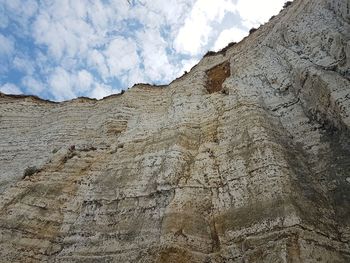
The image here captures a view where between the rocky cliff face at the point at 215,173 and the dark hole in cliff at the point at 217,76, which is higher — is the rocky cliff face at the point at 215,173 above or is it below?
below

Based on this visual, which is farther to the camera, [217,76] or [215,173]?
[217,76]

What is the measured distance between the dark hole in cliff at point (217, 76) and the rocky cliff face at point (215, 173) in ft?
2.94

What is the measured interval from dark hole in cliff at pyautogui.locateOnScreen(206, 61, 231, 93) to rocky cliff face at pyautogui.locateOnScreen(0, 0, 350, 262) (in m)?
0.89

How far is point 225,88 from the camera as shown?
1227cm

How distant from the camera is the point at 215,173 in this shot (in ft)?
26.1

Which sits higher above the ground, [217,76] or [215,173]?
[217,76]

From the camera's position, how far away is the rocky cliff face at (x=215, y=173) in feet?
20.0

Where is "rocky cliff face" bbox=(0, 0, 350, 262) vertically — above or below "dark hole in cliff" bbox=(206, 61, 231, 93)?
below

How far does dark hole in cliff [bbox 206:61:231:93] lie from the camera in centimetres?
1416

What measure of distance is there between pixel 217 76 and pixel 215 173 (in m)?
7.85

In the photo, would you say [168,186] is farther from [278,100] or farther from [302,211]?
A: [278,100]

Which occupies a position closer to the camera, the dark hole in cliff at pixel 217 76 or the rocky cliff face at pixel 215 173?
the rocky cliff face at pixel 215 173

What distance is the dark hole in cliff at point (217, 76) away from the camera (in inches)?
557

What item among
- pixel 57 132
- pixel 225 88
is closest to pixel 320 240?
pixel 225 88
